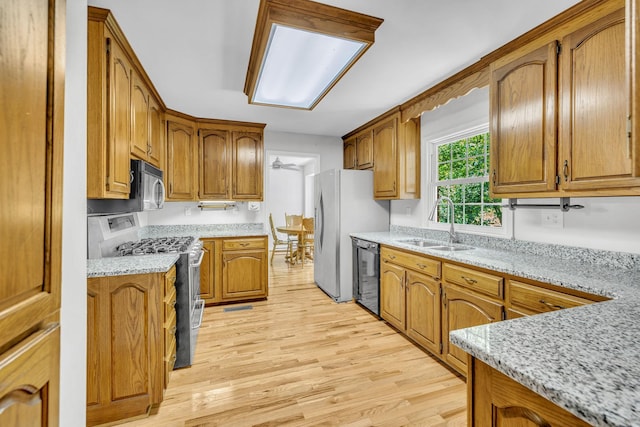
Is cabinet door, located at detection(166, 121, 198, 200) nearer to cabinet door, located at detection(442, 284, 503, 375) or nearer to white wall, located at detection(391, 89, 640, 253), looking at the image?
white wall, located at detection(391, 89, 640, 253)

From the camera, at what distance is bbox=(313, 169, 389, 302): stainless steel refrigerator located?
148 inches

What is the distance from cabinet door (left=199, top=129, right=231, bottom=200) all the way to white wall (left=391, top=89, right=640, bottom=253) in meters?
2.56

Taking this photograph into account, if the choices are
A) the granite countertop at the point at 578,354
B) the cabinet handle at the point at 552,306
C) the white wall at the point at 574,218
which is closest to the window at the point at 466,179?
the white wall at the point at 574,218

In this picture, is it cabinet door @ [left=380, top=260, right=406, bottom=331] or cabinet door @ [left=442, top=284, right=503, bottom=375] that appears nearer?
cabinet door @ [left=442, top=284, right=503, bottom=375]

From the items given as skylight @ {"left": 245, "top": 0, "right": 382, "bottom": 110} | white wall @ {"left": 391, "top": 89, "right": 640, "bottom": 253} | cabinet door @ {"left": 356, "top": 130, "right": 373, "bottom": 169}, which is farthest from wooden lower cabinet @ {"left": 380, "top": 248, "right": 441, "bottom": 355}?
skylight @ {"left": 245, "top": 0, "right": 382, "bottom": 110}

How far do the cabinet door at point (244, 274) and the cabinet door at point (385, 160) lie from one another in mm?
1705

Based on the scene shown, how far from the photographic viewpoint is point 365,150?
4125 mm

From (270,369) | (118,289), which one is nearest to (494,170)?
(270,369)

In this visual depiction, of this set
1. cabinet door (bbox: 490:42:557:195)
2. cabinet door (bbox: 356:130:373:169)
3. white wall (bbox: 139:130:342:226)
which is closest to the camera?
cabinet door (bbox: 490:42:557:195)

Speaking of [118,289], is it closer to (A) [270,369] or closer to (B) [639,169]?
(A) [270,369]

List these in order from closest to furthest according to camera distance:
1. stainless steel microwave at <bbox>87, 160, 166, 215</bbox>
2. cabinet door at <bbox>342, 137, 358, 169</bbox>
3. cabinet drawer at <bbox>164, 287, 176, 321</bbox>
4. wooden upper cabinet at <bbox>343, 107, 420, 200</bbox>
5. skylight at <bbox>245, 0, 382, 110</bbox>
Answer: skylight at <bbox>245, 0, 382, 110</bbox>, cabinet drawer at <bbox>164, 287, 176, 321</bbox>, stainless steel microwave at <bbox>87, 160, 166, 215</bbox>, wooden upper cabinet at <bbox>343, 107, 420, 200</bbox>, cabinet door at <bbox>342, 137, 358, 169</bbox>

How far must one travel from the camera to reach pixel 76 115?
Answer: 107 centimetres

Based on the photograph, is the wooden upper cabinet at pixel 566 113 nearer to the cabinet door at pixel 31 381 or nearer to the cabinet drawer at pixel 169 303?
the cabinet door at pixel 31 381

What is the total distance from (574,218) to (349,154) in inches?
123
